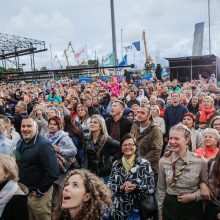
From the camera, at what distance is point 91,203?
2441mm

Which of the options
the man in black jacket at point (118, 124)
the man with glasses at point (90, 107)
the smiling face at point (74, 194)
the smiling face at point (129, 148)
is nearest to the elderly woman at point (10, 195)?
the smiling face at point (74, 194)

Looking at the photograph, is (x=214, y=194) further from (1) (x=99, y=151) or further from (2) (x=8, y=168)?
(2) (x=8, y=168)

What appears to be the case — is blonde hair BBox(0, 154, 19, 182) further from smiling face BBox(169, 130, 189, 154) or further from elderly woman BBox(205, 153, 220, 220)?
elderly woman BBox(205, 153, 220, 220)

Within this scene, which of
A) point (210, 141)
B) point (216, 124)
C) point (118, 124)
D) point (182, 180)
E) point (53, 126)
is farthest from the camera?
point (118, 124)

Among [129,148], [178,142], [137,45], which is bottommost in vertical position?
[129,148]

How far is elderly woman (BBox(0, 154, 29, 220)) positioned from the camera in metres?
2.91

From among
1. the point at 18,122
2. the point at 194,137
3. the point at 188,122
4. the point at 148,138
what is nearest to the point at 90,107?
the point at 18,122

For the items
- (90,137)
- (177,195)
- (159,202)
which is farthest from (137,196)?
(90,137)

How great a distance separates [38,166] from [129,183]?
108cm

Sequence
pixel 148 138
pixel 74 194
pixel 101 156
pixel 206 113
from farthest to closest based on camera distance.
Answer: pixel 206 113 < pixel 148 138 < pixel 101 156 < pixel 74 194

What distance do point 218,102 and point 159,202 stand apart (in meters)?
6.11

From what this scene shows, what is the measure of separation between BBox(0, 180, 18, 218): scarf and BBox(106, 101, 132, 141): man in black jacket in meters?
2.48

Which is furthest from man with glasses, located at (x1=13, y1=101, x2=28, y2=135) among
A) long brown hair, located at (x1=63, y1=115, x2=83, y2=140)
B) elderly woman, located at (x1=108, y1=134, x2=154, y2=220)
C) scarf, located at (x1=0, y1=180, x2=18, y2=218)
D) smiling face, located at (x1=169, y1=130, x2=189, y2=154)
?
smiling face, located at (x1=169, y1=130, x2=189, y2=154)

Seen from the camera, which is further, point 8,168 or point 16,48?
point 16,48
